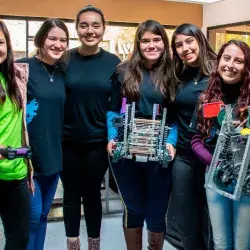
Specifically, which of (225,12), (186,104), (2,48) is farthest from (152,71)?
(225,12)

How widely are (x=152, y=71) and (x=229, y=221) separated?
34.6 inches

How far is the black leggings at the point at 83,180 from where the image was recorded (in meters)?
2.19

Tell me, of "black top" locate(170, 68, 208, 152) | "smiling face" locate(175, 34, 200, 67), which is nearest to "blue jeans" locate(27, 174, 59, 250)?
"black top" locate(170, 68, 208, 152)

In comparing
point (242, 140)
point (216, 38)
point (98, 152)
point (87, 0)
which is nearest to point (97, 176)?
point (98, 152)

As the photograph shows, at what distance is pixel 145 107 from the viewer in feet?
6.74

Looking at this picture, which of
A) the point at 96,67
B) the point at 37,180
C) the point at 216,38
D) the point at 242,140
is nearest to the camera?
the point at 242,140

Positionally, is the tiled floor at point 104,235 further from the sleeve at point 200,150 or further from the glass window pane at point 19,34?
the glass window pane at point 19,34

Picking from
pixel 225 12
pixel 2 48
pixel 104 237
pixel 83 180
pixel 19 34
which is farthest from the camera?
pixel 225 12

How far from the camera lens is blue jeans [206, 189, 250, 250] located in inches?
66.6

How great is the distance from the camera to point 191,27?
208 cm

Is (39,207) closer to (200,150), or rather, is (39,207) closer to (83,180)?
(83,180)

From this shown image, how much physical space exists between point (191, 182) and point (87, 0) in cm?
508

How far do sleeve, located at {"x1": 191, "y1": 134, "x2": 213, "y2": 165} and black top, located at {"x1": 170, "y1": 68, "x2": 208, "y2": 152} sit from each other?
10cm

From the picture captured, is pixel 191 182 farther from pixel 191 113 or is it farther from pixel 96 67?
pixel 96 67
